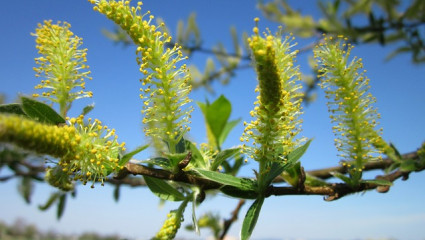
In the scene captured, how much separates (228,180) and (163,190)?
216 mm

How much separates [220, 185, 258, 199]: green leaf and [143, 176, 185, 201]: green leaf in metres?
0.13

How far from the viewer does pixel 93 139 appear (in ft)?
3.00

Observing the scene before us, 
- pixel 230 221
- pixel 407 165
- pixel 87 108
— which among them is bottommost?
pixel 230 221

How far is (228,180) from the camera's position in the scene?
87 centimetres

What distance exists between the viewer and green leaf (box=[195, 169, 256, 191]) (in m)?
0.86

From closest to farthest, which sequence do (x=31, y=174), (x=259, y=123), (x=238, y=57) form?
(x=259, y=123)
(x=31, y=174)
(x=238, y=57)

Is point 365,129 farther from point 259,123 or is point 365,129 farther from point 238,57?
point 238,57

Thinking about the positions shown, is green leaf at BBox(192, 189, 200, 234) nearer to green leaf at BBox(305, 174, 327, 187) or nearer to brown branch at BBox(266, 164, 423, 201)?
brown branch at BBox(266, 164, 423, 201)

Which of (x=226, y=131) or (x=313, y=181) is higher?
(x=226, y=131)

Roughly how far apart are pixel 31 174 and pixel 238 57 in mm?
1861

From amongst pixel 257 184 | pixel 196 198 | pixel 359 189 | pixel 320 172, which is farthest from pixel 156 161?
pixel 320 172

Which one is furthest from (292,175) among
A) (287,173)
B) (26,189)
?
(26,189)

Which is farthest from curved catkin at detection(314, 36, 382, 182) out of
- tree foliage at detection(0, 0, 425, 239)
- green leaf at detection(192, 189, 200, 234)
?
green leaf at detection(192, 189, 200, 234)

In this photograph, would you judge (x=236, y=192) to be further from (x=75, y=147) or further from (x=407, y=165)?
(x=407, y=165)
